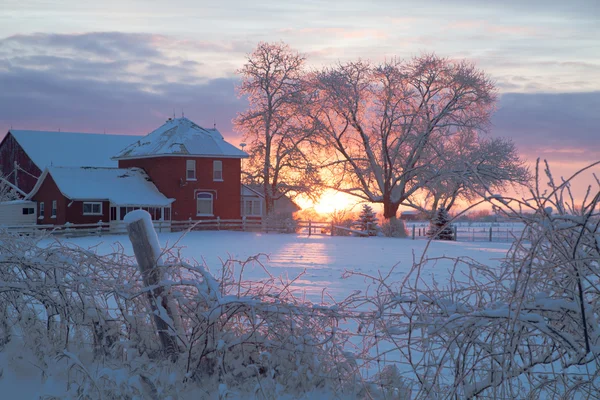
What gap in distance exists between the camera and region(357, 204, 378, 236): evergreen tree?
4241cm

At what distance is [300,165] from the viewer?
165 feet

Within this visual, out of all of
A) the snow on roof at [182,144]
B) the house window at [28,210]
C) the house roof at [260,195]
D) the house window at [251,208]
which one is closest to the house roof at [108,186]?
the house window at [28,210]

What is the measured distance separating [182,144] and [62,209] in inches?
377

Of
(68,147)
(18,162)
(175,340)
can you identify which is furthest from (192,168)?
(175,340)

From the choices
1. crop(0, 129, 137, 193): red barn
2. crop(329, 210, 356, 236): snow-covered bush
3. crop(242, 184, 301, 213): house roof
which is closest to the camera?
crop(329, 210, 356, 236): snow-covered bush

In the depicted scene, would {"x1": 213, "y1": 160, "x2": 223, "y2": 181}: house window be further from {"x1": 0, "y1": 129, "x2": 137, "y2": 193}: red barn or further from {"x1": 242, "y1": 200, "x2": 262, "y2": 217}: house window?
{"x1": 0, "y1": 129, "x2": 137, "y2": 193}: red barn

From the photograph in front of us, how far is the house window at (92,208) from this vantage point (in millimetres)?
42938

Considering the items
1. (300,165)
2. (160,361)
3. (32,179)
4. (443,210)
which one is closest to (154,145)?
(300,165)

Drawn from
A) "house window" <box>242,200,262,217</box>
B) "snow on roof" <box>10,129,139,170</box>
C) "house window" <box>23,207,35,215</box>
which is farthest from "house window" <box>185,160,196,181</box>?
"snow on roof" <box>10,129,139,170</box>

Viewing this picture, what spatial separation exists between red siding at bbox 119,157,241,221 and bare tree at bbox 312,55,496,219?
7913mm

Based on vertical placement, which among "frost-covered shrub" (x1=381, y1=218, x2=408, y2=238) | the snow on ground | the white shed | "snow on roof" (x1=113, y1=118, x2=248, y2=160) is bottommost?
the snow on ground

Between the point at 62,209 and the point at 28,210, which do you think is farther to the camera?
the point at 28,210

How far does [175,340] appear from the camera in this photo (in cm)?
506

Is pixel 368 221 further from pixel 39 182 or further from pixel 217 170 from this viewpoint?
pixel 39 182
